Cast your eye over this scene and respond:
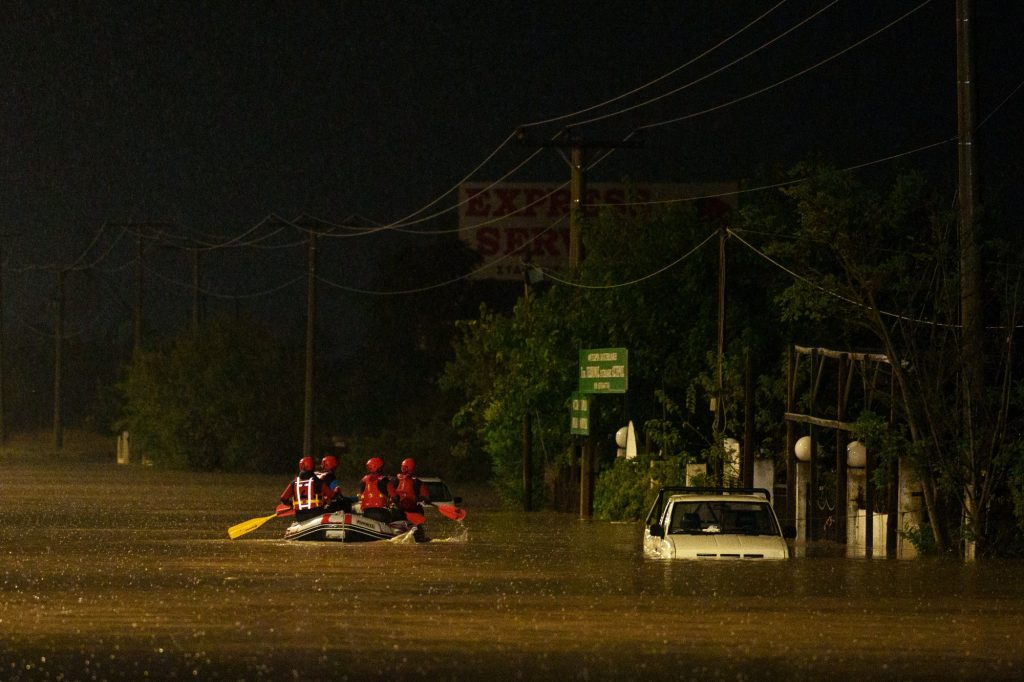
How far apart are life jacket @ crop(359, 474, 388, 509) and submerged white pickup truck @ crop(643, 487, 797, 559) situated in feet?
20.6

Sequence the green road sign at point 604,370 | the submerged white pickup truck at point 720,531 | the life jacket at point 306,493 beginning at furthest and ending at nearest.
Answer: the green road sign at point 604,370, the life jacket at point 306,493, the submerged white pickup truck at point 720,531

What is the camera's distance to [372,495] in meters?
33.2

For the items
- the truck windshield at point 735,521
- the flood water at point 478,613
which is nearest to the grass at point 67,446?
the flood water at point 478,613

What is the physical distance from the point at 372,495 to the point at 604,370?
1169 centimetres

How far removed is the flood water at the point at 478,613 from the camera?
1435 cm

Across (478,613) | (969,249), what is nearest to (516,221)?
(969,249)

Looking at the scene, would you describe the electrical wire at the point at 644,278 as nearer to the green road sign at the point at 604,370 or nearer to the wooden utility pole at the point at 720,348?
the green road sign at the point at 604,370

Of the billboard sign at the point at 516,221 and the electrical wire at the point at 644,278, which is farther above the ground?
the billboard sign at the point at 516,221

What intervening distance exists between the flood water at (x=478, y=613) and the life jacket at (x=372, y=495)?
1.47 metres

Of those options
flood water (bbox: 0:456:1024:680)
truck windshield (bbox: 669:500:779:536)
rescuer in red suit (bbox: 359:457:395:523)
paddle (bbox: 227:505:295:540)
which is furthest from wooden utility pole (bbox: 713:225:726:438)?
truck windshield (bbox: 669:500:779:536)

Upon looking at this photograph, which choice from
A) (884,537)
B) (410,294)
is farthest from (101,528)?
(410,294)

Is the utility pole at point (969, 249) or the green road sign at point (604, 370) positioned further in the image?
the green road sign at point (604, 370)

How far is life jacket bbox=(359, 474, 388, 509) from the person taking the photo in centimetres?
3309

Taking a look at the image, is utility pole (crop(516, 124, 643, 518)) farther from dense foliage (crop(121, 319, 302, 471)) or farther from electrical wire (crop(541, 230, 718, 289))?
dense foliage (crop(121, 319, 302, 471))
